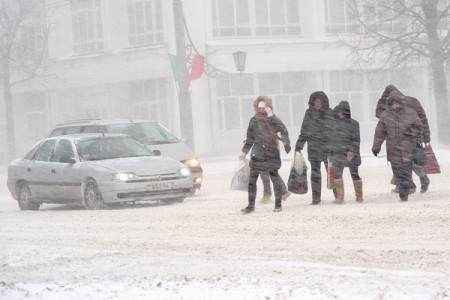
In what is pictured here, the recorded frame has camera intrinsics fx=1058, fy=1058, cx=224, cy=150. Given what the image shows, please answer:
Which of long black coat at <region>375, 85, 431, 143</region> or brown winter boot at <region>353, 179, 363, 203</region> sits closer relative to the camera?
brown winter boot at <region>353, 179, 363, 203</region>

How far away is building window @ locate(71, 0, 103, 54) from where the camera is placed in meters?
48.2

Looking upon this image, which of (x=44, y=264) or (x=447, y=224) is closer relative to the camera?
(x=44, y=264)

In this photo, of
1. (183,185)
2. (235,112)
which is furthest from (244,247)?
(235,112)

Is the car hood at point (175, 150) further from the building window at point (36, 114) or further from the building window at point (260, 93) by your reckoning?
the building window at point (36, 114)

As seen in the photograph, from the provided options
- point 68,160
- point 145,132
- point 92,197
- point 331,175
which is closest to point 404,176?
point 331,175

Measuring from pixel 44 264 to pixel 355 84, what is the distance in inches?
1477

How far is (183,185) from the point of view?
17.3 metres

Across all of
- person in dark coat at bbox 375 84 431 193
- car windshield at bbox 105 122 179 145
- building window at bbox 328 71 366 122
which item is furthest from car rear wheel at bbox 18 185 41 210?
building window at bbox 328 71 366 122

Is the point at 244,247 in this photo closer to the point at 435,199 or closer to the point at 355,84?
the point at 435,199

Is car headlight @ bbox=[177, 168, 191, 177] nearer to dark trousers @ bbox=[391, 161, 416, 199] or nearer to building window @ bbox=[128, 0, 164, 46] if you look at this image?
dark trousers @ bbox=[391, 161, 416, 199]

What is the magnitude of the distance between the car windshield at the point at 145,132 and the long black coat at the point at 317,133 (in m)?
5.24

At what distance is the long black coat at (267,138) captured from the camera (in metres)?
14.6

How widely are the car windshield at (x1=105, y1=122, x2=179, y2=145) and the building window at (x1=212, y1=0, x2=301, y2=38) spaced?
81.1 feet

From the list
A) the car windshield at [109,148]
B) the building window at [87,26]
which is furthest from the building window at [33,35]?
the car windshield at [109,148]
